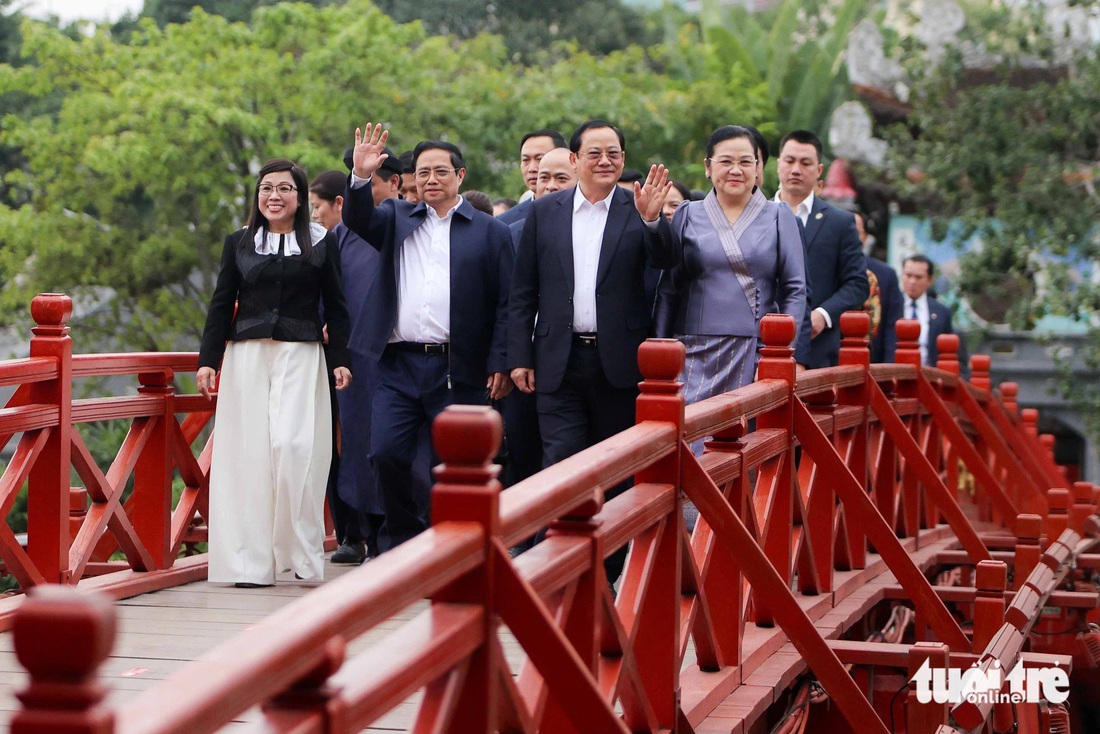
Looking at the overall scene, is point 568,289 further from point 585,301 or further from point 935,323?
point 935,323

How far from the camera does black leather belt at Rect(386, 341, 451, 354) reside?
592 centimetres

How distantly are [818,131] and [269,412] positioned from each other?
20.0 metres

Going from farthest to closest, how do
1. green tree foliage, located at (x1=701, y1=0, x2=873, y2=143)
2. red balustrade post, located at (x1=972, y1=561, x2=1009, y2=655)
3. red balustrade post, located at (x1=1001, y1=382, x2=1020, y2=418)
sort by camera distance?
green tree foliage, located at (x1=701, y1=0, x2=873, y2=143), red balustrade post, located at (x1=1001, y1=382, x2=1020, y2=418), red balustrade post, located at (x1=972, y1=561, x2=1009, y2=655)

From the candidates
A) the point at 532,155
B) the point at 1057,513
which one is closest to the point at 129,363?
the point at 532,155

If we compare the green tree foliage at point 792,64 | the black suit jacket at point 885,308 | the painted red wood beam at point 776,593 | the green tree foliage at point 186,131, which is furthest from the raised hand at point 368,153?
the green tree foliage at point 792,64

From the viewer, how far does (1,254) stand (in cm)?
1778

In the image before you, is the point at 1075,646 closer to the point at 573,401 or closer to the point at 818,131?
the point at 573,401

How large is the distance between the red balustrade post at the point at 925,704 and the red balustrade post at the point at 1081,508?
503 cm

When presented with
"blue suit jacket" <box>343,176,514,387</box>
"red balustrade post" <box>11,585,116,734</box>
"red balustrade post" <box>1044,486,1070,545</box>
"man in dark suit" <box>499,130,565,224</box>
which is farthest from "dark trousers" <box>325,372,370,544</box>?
"red balustrade post" <box>11,585,116,734</box>

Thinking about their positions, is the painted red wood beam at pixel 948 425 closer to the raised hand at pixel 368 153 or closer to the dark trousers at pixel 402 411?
the dark trousers at pixel 402 411

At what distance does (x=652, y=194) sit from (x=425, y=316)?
47.4 inches

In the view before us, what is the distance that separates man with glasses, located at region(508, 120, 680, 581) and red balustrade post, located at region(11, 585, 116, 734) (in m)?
3.99

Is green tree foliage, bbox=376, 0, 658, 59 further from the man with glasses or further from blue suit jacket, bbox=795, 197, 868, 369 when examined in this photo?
the man with glasses

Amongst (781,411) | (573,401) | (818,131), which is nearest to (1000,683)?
(781,411)
